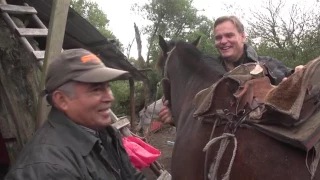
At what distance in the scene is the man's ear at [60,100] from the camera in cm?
162

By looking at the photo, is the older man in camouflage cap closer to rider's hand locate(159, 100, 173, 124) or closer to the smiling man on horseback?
the smiling man on horseback

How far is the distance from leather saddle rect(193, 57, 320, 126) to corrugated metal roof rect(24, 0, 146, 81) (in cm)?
238

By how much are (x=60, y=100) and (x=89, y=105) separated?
0.40 ft

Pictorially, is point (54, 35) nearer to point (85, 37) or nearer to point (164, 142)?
point (85, 37)

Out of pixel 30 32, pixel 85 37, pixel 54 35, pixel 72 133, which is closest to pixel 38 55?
pixel 30 32

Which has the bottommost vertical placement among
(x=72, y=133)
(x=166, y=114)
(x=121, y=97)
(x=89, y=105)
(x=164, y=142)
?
(x=164, y=142)

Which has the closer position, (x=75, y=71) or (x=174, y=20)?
(x=75, y=71)

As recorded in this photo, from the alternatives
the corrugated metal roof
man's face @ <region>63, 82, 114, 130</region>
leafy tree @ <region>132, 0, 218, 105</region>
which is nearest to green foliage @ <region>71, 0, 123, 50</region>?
leafy tree @ <region>132, 0, 218, 105</region>

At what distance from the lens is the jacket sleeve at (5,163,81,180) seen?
4.50ft

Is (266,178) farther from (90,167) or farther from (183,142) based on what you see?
(90,167)

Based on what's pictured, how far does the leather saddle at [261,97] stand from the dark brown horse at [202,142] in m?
0.12

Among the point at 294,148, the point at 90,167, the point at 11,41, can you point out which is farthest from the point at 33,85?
the point at 294,148

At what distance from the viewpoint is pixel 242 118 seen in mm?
2506

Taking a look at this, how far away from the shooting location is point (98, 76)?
5.28 ft
